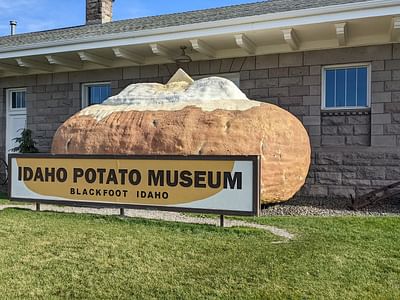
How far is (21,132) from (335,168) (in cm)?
848

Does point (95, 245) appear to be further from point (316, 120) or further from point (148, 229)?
point (316, 120)

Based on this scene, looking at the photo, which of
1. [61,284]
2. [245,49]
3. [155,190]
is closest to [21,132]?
[245,49]

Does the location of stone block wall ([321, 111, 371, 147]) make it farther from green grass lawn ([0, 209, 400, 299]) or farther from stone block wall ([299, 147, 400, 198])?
green grass lawn ([0, 209, 400, 299])

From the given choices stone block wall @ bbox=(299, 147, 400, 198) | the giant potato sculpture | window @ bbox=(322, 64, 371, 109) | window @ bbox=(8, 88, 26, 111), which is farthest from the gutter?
stone block wall @ bbox=(299, 147, 400, 198)

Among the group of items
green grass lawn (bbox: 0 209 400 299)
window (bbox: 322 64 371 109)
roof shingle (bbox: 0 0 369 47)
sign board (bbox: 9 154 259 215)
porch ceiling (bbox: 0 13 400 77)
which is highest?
roof shingle (bbox: 0 0 369 47)

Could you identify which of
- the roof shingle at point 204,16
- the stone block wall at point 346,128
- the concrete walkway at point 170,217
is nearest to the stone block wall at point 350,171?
the stone block wall at point 346,128

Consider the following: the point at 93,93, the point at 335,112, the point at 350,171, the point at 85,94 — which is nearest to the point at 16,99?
the point at 85,94

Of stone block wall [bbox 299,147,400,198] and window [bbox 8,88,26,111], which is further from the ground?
window [bbox 8,88,26,111]

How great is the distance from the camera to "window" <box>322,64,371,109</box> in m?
8.80

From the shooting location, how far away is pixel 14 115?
12648 mm

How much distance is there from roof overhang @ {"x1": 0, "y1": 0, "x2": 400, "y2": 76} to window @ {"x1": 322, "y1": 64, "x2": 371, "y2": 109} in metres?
0.52

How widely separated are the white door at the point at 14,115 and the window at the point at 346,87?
8266mm

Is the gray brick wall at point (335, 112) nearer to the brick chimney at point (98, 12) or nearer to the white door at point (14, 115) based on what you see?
the brick chimney at point (98, 12)

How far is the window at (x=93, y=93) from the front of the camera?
1155 centimetres
